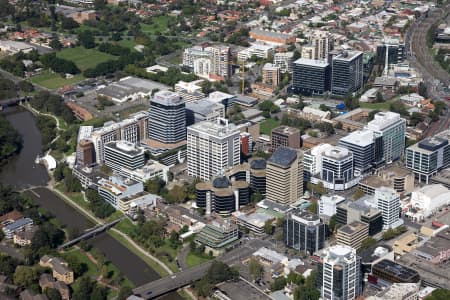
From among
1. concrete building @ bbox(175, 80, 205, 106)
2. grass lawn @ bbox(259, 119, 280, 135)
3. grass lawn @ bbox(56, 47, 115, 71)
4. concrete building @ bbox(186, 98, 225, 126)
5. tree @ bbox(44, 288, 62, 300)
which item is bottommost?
grass lawn @ bbox(259, 119, 280, 135)

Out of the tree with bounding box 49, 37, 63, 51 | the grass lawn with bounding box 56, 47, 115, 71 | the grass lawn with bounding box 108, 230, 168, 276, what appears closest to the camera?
the grass lawn with bounding box 108, 230, 168, 276

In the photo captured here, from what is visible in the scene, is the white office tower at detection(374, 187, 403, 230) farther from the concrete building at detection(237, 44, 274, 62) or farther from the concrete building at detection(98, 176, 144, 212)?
the concrete building at detection(237, 44, 274, 62)

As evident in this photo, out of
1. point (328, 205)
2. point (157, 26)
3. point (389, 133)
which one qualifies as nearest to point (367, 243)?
point (328, 205)

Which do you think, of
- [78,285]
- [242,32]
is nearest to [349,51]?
[242,32]

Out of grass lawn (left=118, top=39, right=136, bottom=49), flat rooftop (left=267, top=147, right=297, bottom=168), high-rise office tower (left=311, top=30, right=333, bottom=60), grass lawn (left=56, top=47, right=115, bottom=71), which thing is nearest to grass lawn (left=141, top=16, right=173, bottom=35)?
grass lawn (left=118, top=39, right=136, bottom=49)

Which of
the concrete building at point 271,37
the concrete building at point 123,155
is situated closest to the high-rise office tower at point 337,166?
the concrete building at point 123,155

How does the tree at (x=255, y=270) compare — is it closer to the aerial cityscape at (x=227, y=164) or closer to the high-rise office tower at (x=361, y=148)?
the aerial cityscape at (x=227, y=164)
